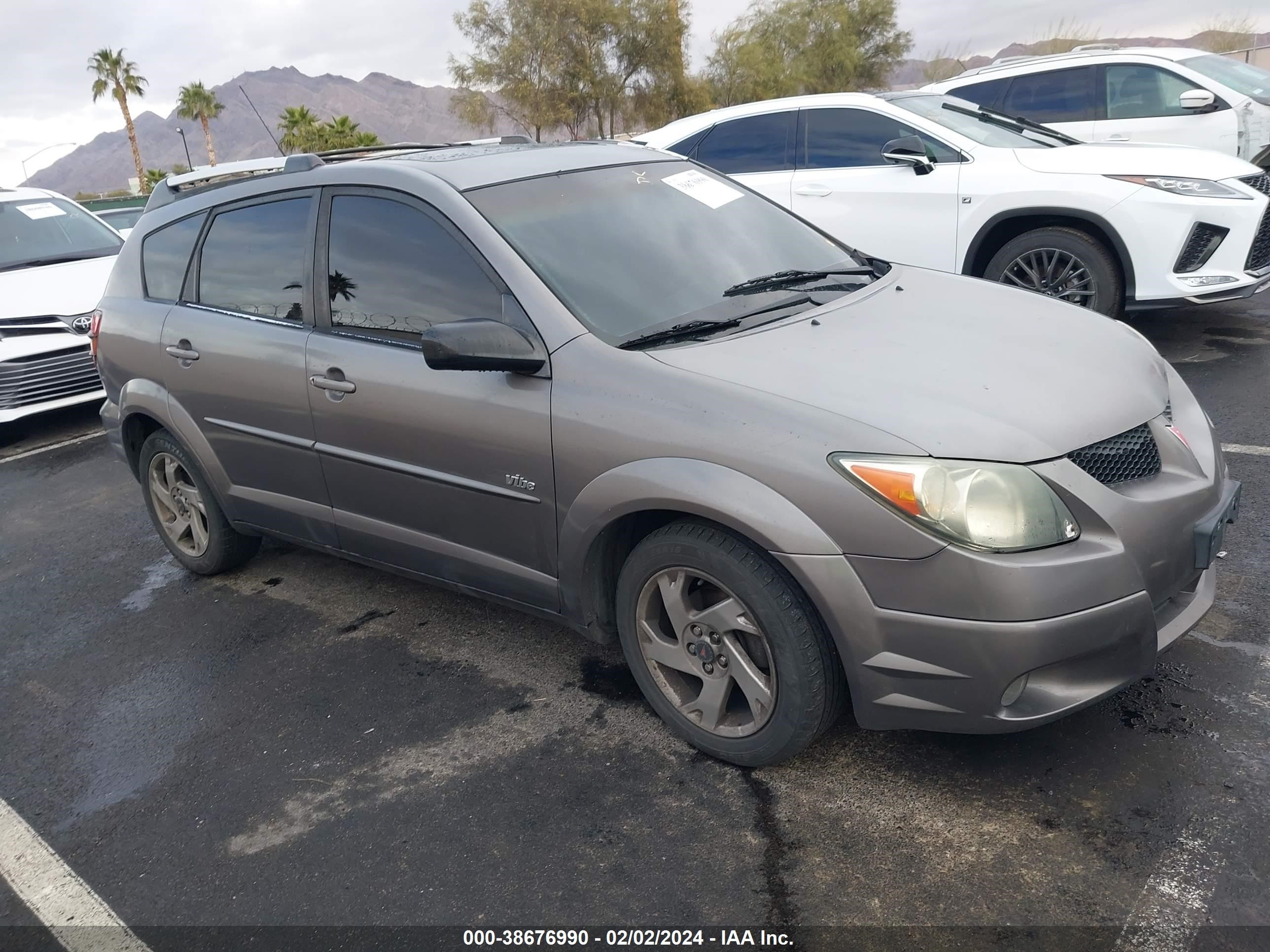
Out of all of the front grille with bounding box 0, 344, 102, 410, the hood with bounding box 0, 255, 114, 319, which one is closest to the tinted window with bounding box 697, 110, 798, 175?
the hood with bounding box 0, 255, 114, 319

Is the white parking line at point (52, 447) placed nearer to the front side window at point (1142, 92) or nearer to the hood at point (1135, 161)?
the hood at point (1135, 161)

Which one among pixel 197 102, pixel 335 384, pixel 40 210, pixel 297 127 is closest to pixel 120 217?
pixel 40 210

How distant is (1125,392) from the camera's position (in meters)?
2.89

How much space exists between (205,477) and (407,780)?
1997mm

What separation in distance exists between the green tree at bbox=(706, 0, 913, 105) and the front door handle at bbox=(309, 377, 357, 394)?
163 ft

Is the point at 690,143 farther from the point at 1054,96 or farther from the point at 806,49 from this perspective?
the point at 806,49

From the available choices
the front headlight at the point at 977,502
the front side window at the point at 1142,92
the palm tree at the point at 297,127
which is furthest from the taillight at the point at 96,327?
the palm tree at the point at 297,127

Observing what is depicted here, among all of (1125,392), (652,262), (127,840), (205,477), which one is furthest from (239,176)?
(1125,392)

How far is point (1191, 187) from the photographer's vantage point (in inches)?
241

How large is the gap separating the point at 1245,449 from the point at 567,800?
3788 millimetres

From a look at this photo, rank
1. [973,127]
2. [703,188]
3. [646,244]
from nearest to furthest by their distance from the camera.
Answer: [646,244]
[703,188]
[973,127]

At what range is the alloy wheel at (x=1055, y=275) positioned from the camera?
20.9 feet

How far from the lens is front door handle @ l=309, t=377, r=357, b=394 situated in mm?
3580

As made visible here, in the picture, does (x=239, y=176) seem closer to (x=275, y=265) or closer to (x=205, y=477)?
(x=275, y=265)
